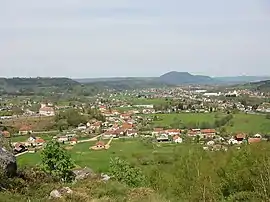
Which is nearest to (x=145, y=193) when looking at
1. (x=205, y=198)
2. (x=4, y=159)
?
(x=205, y=198)

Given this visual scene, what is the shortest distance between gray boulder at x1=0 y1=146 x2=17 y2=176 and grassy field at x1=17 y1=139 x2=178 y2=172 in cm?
2380

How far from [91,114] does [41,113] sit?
34.5ft

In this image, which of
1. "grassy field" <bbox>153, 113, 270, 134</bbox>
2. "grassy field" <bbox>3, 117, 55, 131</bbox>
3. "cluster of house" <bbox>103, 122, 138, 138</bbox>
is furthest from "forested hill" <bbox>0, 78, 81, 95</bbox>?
"cluster of house" <bbox>103, 122, 138, 138</bbox>

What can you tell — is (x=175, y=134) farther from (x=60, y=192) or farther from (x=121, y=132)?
(x=60, y=192)

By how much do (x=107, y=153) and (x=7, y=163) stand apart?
3327 cm

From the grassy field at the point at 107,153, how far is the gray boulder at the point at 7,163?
78.1 feet

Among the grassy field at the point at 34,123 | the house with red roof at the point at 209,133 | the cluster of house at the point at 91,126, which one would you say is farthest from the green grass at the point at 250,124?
the grassy field at the point at 34,123

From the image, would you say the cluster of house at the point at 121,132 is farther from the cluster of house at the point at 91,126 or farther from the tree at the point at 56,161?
the tree at the point at 56,161

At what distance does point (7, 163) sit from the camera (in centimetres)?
1051

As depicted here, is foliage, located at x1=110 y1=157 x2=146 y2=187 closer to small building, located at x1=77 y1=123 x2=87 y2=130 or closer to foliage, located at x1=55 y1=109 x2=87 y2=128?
small building, located at x1=77 y1=123 x2=87 y2=130

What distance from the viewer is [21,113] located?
79.1 meters

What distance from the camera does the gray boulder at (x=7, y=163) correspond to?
34.0ft

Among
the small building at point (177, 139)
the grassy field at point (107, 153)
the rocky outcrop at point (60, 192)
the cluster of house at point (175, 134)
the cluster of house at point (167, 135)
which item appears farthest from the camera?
the cluster of house at point (175, 134)

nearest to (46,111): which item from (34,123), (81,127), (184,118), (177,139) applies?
(34,123)
